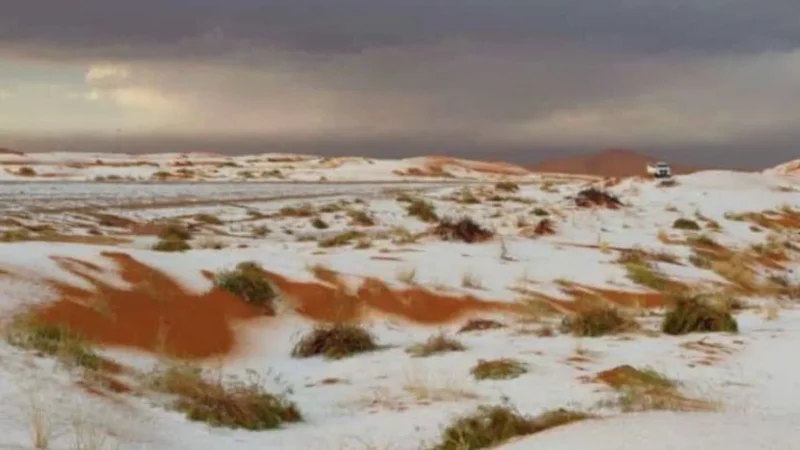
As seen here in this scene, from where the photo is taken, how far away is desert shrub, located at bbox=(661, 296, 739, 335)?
1386cm

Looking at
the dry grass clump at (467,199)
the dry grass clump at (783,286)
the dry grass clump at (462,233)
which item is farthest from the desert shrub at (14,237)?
the dry grass clump at (467,199)

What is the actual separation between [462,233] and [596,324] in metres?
9.99

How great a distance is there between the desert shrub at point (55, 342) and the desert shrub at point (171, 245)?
8.64 meters

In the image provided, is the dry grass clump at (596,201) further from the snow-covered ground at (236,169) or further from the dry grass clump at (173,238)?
the snow-covered ground at (236,169)

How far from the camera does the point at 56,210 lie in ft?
95.6

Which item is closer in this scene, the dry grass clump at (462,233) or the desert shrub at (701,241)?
the dry grass clump at (462,233)

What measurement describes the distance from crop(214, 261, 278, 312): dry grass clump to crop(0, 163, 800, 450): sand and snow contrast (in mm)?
33

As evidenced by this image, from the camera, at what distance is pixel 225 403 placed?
29.7 feet

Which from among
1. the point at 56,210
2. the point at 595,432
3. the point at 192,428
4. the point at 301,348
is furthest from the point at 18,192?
the point at 595,432

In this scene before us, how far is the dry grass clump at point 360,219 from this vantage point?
3100cm

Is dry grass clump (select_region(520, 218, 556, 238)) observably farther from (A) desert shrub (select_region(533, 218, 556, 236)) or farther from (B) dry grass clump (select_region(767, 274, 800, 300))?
(B) dry grass clump (select_region(767, 274, 800, 300))

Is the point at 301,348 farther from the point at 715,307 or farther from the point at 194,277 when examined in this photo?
the point at 715,307

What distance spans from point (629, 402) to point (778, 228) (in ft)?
101

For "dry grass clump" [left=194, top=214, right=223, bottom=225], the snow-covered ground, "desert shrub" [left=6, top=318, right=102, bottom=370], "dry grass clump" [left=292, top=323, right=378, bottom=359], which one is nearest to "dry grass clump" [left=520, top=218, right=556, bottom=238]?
"dry grass clump" [left=194, top=214, right=223, bottom=225]
